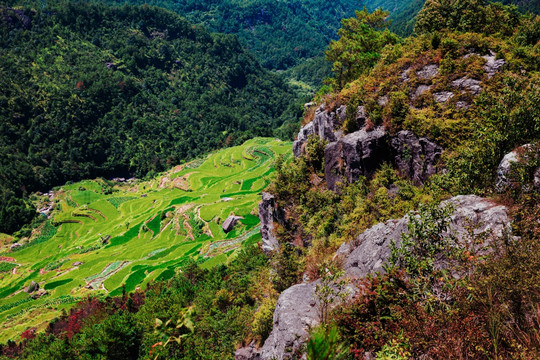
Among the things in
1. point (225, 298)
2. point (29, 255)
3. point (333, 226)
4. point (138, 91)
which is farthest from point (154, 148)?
point (333, 226)

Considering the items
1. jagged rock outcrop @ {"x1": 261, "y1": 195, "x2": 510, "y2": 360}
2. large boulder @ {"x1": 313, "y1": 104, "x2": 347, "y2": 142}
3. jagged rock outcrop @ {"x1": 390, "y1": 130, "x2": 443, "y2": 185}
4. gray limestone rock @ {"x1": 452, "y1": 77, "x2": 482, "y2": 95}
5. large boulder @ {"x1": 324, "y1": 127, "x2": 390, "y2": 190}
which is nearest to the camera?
jagged rock outcrop @ {"x1": 261, "y1": 195, "x2": 510, "y2": 360}

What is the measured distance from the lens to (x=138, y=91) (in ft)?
543

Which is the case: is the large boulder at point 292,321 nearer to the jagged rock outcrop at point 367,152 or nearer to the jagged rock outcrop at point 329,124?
the jagged rock outcrop at point 367,152

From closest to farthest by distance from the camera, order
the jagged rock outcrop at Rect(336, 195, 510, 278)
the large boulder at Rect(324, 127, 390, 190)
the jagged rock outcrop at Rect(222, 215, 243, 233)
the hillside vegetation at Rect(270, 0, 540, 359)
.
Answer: the hillside vegetation at Rect(270, 0, 540, 359), the jagged rock outcrop at Rect(336, 195, 510, 278), the large boulder at Rect(324, 127, 390, 190), the jagged rock outcrop at Rect(222, 215, 243, 233)

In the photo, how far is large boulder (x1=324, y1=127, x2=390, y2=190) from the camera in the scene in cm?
1584

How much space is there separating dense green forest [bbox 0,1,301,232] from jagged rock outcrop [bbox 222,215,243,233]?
3400 inches

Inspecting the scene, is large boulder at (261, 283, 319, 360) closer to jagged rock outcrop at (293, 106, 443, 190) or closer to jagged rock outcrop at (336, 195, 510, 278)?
jagged rock outcrop at (336, 195, 510, 278)

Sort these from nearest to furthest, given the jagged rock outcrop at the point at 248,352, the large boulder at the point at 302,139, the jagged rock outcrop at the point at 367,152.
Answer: the jagged rock outcrop at the point at 248,352 < the jagged rock outcrop at the point at 367,152 < the large boulder at the point at 302,139

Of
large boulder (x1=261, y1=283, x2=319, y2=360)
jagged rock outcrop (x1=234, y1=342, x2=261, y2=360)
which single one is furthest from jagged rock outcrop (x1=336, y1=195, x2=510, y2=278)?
jagged rock outcrop (x1=234, y1=342, x2=261, y2=360)

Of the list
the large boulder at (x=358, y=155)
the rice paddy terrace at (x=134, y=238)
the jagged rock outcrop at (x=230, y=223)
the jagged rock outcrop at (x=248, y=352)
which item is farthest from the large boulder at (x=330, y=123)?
the jagged rock outcrop at (x=230, y=223)

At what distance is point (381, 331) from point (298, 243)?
1263 cm

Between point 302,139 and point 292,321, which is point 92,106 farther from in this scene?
point 292,321

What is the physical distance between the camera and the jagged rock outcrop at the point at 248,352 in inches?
484

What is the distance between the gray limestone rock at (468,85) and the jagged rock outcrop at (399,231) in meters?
7.94
